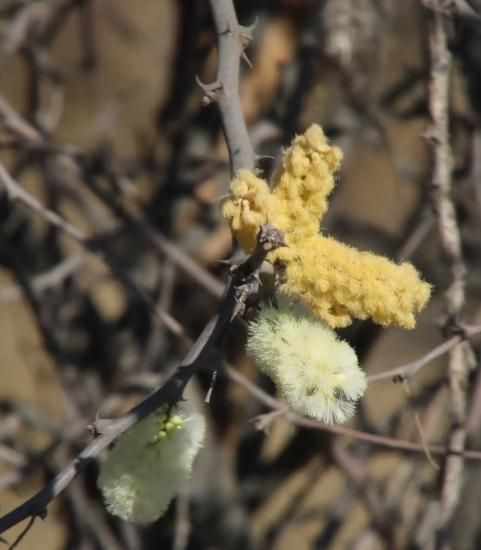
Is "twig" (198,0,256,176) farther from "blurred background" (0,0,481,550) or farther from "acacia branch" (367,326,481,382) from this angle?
"blurred background" (0,0,481,550)

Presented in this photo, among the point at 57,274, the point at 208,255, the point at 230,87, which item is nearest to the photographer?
the point at 230,87

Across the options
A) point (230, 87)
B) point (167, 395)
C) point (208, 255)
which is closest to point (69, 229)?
point (230, 87)

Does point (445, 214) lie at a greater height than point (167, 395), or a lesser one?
lesser

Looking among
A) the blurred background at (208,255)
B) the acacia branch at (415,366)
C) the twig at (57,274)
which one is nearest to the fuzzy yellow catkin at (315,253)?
the acacia branch at (415,366)

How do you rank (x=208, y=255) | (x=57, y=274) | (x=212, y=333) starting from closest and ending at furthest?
(x=212, y=333) < (x=57, y=274) < (x=208, y=255)

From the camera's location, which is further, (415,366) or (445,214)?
(445,214)

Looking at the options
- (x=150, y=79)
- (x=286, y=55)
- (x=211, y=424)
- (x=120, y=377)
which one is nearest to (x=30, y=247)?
(x=120, y=377)

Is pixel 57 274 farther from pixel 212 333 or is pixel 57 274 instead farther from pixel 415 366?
pixel 212 333

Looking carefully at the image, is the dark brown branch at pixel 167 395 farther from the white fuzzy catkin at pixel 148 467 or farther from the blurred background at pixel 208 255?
the blurred background at pixel 208 255
